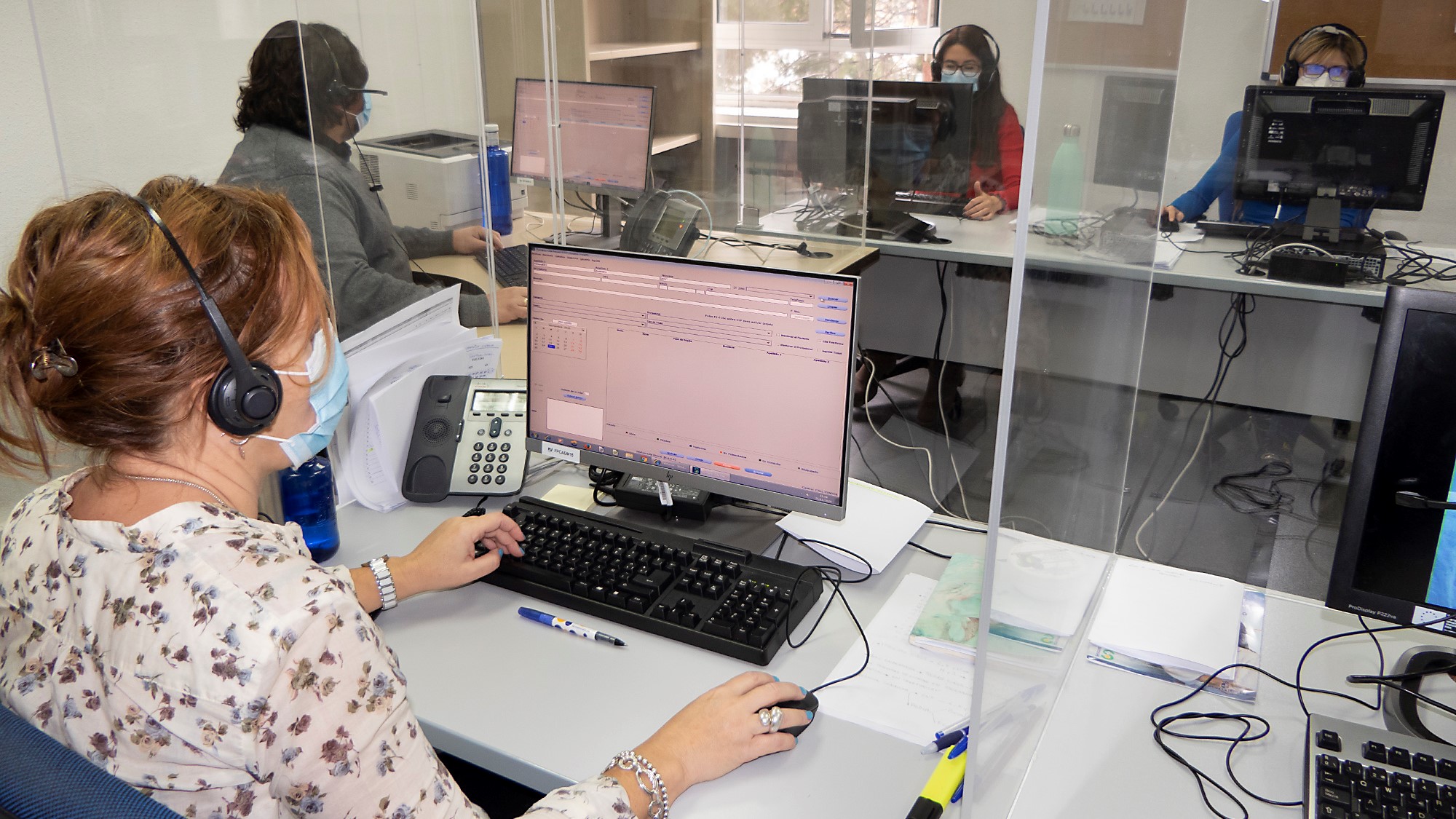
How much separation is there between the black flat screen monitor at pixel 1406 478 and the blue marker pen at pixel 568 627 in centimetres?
79

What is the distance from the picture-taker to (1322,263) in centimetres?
272

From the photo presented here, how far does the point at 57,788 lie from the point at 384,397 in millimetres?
960

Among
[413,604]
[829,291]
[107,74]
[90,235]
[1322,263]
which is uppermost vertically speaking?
[107,74]

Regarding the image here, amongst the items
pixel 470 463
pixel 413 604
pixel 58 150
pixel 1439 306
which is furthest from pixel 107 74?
pixel 1439 306

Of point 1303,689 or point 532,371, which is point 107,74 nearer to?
point 532,371

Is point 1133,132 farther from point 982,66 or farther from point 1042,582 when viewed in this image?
point 982,66

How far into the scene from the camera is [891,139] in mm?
3480

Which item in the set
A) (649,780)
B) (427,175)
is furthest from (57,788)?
(427,175)

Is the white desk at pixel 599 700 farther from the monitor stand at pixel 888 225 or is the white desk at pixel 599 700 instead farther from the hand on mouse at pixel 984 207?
the hand on mouse at pixel 984 207

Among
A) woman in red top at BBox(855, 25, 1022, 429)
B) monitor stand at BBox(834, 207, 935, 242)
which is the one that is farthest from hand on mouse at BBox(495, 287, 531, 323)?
monitor stand at BBox(834, 207, 935, 242)

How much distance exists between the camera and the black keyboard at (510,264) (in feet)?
5.72

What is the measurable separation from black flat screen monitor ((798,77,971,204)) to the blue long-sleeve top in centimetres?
88

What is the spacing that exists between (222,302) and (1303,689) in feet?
3.77

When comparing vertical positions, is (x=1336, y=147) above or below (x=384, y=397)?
above
